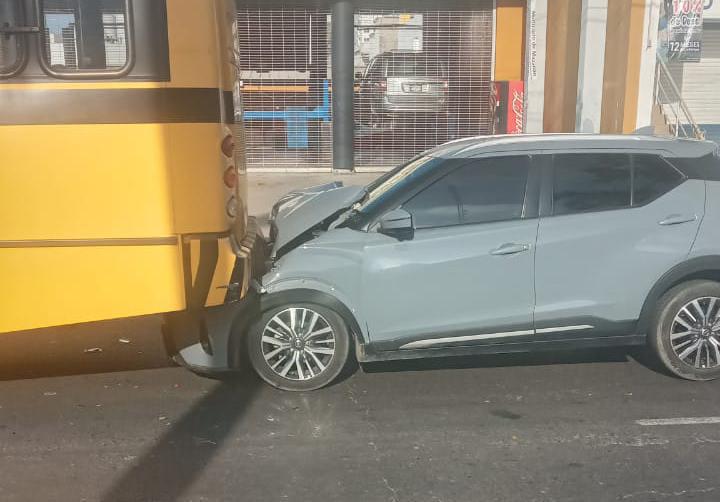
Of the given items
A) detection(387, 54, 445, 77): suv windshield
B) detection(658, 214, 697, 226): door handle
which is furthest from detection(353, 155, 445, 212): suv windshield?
detection(387, 54, 445, 77): suv windshield

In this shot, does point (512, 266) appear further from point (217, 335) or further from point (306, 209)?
point (217, 335)

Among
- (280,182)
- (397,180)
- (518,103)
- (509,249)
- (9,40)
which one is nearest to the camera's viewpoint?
(9,40)

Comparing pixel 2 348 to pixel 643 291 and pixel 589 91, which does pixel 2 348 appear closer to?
pixel 643 291

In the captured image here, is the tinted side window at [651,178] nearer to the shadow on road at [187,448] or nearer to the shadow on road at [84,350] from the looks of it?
the shadow on road at [187,448]

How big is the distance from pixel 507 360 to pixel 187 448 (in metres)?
2.54

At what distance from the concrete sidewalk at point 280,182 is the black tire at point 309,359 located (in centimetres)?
687

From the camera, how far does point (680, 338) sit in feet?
16.3

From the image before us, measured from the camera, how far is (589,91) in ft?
41.1

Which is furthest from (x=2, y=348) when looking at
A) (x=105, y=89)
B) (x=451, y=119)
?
(x=451, y=119)

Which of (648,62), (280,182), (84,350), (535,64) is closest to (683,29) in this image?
(648,62)

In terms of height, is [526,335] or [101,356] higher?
[526,335]

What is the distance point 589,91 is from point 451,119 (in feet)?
12.1

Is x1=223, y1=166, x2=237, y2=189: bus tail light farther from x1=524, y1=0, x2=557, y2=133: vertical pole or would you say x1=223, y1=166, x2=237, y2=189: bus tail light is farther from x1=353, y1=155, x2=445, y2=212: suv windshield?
x1=524, y1=0, x2=557, y2=133: vertical pole

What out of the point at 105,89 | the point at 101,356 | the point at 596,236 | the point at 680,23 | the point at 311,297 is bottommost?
the point at 101,356
